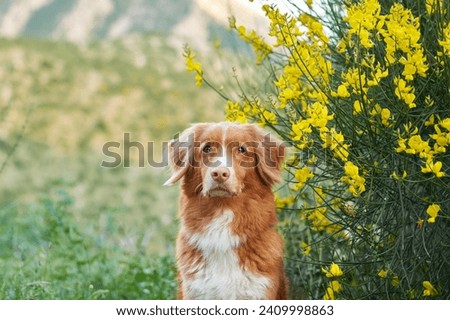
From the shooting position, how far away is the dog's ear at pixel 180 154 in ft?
11.3

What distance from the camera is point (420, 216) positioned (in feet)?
10.8

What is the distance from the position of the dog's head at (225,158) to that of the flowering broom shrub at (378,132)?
3.2 inches

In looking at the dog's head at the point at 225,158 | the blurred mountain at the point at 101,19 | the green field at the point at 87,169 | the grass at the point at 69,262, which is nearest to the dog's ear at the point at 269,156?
the dog's head at the point at 225,158

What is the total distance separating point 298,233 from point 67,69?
6.19 metres

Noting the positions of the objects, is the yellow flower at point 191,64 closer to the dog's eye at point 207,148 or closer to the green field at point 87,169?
the dog's eye at point 207,148

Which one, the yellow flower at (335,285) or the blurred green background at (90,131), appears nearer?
the yellow flower at (335,285)

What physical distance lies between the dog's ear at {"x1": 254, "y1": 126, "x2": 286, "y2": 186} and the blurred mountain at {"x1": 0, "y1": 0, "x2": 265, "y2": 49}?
7191mm

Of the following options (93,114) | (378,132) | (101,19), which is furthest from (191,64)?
(101,19)

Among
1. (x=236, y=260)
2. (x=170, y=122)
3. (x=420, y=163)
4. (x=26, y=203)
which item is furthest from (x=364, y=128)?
(x=170, y=122)

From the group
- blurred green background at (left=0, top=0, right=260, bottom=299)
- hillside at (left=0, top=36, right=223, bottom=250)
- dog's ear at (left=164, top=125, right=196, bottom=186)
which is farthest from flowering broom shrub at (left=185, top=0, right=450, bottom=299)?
hillside at (left=0, top=36, right=223, bottom=250)

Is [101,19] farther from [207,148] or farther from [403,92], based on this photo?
[403,92]

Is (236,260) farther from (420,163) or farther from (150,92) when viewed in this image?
(150,92)

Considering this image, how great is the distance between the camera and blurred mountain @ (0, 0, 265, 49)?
10.9 meters

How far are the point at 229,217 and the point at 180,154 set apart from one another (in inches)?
15.3
